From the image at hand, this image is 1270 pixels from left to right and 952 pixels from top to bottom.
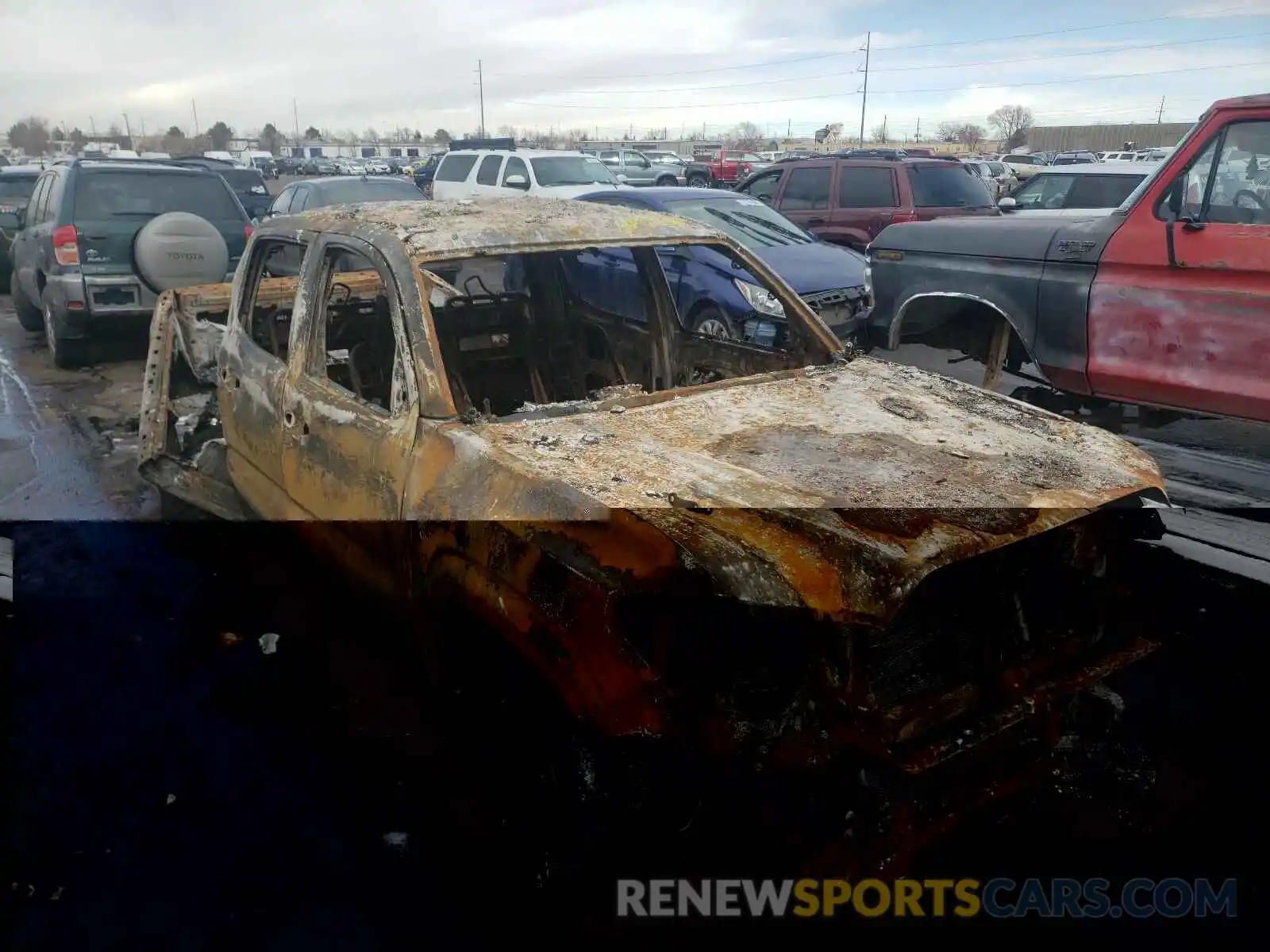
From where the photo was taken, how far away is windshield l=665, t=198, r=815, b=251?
8.00 m

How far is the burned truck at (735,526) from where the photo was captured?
6.52 ft

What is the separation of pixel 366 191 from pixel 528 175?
3.59 meters

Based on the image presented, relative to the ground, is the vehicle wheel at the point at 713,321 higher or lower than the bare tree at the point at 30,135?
lower

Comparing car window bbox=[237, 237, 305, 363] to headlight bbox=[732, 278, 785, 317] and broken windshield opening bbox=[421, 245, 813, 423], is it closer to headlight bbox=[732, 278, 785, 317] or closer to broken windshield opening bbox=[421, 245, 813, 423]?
broken windshield opening bbox=[421, 245, 813, 423]

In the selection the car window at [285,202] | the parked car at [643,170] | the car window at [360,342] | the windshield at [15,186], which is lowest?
the car window at [360,342]

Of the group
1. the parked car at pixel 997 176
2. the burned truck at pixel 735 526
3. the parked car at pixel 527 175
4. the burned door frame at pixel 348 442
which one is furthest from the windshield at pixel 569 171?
the burned door frame at pixel 348 442

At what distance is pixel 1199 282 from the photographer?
13.9 feet

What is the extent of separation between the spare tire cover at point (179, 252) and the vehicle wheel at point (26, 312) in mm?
3160

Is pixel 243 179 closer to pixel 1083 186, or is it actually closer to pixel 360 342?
pixel 1083 186

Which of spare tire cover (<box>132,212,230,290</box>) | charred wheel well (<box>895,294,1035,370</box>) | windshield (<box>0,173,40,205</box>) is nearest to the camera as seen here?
charred wheel well (<box>895,294,1035,370</box>)

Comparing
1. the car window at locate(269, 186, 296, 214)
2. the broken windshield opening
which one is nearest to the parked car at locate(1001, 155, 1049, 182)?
the car window at locate(269, 186, 296, 214)

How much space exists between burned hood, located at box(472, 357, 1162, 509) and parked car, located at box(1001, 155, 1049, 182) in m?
23.0

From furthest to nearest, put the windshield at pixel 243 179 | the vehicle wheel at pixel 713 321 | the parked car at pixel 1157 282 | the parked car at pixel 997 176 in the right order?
the parked car at pixel 997 176 → the windshield at pixel 243 179 → the vehicle wheel at pixel 713 321 → the parked car at pixel 1157 282

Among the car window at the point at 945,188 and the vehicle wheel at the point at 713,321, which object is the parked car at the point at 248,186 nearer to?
the car window at the point at 945,188
